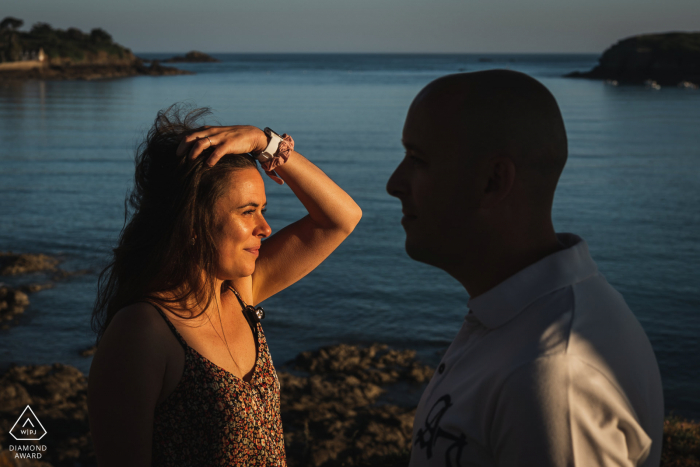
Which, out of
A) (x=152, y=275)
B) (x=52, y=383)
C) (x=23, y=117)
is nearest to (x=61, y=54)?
(x=23, y=117)

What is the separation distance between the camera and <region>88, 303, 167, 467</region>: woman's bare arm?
6.92 feet

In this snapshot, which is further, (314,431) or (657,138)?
(657,138)

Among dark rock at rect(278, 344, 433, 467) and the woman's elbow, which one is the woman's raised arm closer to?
the woman's elbow

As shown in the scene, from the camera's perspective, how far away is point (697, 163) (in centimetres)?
3134

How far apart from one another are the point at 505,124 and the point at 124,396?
1586 mm

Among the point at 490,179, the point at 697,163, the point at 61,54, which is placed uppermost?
the point at 61,54

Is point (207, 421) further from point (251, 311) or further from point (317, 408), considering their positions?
point (317, 408)

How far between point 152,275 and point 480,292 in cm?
137

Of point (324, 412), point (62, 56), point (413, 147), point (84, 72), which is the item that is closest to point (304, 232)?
point (413, 147)

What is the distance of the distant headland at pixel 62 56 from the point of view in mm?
82812

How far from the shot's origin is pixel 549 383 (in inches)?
51.9

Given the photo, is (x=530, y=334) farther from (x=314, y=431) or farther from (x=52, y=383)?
(x=52, y=383)

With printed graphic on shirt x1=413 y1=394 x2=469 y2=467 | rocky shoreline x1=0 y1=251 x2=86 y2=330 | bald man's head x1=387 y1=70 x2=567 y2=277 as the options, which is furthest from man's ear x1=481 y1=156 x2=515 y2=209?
rocky shoreline x1=0 y1=251 x2=86 y2=330

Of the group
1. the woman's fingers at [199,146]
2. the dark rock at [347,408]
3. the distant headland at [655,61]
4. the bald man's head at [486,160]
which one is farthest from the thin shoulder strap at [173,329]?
the distant headland at [655,61]
